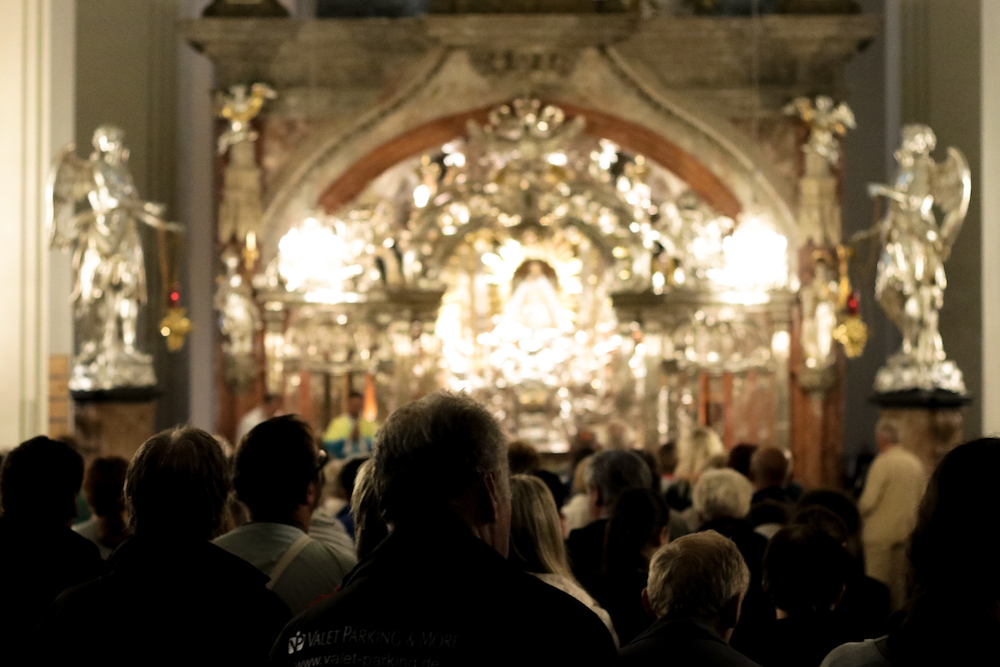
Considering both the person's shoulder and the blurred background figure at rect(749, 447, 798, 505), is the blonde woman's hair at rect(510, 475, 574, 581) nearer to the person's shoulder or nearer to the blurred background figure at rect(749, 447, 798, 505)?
the person's shoulder

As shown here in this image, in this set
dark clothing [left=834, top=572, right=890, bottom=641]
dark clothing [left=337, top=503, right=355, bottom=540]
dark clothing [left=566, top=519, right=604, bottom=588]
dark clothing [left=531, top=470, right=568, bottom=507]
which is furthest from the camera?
dark clothing [left=531, top=470, right=568, bottom=507]

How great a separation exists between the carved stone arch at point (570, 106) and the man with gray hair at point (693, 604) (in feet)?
37.0

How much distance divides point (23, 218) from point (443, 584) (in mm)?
10262

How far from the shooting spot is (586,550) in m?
5.47

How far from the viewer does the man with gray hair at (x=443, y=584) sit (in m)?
2.31

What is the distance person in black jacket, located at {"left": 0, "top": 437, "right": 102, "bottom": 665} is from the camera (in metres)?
3.81

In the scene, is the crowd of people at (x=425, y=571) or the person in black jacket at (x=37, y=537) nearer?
the crowd of people at (x=425, y=571)

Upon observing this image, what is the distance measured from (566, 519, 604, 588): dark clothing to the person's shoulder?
277cm

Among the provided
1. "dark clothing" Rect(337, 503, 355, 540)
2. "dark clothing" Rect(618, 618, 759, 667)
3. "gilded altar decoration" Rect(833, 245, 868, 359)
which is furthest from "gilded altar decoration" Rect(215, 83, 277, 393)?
"dark clothing" Rect(618, 618, 759, 667)

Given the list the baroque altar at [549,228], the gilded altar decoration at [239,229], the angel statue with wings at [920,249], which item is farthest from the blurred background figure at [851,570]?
the gilded altar decoration at [239,229]

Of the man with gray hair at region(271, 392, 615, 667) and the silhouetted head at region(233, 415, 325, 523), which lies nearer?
the man with gray hair at region(271, 392, 615, 667)

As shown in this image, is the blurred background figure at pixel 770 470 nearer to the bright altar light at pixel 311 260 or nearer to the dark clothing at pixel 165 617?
the dark clothing at pixel 165 617

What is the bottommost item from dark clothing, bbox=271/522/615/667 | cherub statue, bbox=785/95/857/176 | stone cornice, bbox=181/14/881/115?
dark clothing, bbox=271/522/615/667

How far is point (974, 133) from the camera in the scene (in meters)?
14.3
